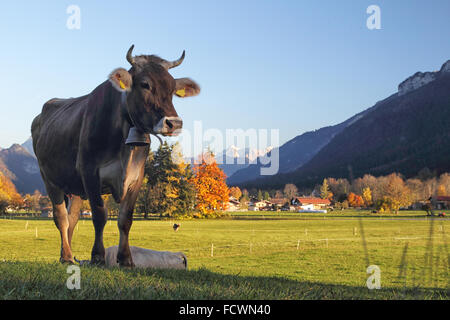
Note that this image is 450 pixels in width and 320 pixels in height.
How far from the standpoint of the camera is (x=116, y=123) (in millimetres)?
7426

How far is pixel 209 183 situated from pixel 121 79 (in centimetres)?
7939

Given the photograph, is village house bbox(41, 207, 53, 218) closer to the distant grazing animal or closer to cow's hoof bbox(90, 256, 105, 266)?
the distant grazing animal

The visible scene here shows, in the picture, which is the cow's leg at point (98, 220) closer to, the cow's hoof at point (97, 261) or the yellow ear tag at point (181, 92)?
the cow's hoof at point (97, 261)

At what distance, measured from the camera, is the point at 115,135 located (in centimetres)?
743

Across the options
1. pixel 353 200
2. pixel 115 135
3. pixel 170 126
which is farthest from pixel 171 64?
pixel 353 200

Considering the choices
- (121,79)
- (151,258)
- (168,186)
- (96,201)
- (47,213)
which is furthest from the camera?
(47,213)

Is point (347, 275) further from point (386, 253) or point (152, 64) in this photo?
point (152, 64)

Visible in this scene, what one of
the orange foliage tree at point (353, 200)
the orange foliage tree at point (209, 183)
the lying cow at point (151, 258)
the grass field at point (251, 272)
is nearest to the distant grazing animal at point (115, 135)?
the lying cow at point (151, 258)

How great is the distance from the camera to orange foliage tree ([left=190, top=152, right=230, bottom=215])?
8619 cm

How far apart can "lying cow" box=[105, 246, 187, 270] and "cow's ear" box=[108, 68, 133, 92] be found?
3.73 metres

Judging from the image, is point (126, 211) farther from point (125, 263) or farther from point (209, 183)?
point (209, 183)
